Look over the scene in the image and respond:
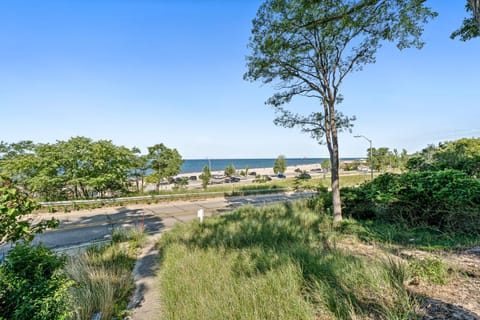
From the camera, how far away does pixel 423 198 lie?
7.55 m

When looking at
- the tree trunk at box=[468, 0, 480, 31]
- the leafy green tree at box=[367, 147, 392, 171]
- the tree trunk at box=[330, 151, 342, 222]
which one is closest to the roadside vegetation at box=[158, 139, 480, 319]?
the tree trunk at box=[330, 151, 342, 222]

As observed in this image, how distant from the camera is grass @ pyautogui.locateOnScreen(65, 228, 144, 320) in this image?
11.2 feet

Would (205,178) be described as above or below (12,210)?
below

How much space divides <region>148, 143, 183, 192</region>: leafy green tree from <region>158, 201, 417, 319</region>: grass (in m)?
15.6

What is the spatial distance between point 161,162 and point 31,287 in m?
19.1

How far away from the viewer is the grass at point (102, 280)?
11.2ft

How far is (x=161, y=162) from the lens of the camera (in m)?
20.3

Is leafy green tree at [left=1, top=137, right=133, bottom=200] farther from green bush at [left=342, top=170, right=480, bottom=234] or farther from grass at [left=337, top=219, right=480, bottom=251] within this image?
green bush at [left=342, top=170, right=480, bottom=234]

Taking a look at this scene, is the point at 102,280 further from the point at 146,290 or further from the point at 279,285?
the point at 279,285

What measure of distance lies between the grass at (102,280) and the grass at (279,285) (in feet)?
2.70

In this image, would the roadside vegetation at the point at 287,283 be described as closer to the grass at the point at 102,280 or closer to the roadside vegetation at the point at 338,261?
the roadside vegetation at the point at 338,261

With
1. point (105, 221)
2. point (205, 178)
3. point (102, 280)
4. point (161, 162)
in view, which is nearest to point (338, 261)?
point (102, 280)

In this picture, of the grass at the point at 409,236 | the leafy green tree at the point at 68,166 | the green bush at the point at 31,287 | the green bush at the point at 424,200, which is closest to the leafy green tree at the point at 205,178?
the leafy green tree at the point at 68,166

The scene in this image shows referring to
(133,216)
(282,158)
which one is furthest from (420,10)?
(282,158)
